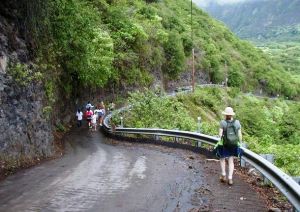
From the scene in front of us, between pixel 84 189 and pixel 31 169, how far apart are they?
455 cm

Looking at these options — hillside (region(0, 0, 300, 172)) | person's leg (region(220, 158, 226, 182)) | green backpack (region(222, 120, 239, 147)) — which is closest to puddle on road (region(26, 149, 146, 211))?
person's leg (region(220, 158, 226, 182))

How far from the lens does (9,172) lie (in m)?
14.1

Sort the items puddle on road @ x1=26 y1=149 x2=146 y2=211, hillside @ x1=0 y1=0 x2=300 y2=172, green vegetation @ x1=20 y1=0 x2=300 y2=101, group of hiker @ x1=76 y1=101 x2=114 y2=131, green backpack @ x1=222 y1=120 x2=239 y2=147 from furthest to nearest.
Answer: group of hiker @ x1=76 y1=101 x2=114 y2=131 < green vegetation @ x1=20 y1=0 x2=300 y2=101 < hillside @ x1=0 y1=0 x2=300 y2=172 < green backpack @ x1=222 y1=120 x2=239 y2=147 < puddle on road @ x1=26 y1=149 x2=146 y2=211

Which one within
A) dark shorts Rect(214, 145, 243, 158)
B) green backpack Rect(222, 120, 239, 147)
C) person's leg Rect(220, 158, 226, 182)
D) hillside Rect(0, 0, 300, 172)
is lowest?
person's leg Rect(220, 158, 226, 182)

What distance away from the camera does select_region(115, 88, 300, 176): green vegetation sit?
21.5 metres

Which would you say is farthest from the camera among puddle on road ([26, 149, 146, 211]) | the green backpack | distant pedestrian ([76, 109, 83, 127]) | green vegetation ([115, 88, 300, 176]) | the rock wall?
distant pedestrian ([76, 109, 83, 127])

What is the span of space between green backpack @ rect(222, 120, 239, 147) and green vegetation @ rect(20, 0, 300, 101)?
10.4m

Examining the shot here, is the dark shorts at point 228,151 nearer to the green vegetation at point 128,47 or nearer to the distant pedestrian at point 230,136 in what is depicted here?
the distant pedestrian at point 230,136

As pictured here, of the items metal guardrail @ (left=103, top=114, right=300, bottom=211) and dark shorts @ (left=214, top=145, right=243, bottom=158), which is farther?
dark shorts @ (left=214, top=145, right=243, bottom=158)

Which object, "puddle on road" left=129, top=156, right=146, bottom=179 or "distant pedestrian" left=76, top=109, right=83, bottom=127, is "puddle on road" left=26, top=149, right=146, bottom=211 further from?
"distant pedestrian" left=76, top=109, right=83, bottom=127

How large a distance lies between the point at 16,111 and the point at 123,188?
7.06 m

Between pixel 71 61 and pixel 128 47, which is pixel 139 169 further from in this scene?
pixel 128 47

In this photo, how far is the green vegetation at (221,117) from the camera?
70.7 ft

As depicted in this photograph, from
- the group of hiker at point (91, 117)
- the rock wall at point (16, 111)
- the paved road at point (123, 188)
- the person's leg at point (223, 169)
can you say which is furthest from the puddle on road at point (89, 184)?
the group of hiker at point (91, 117)
